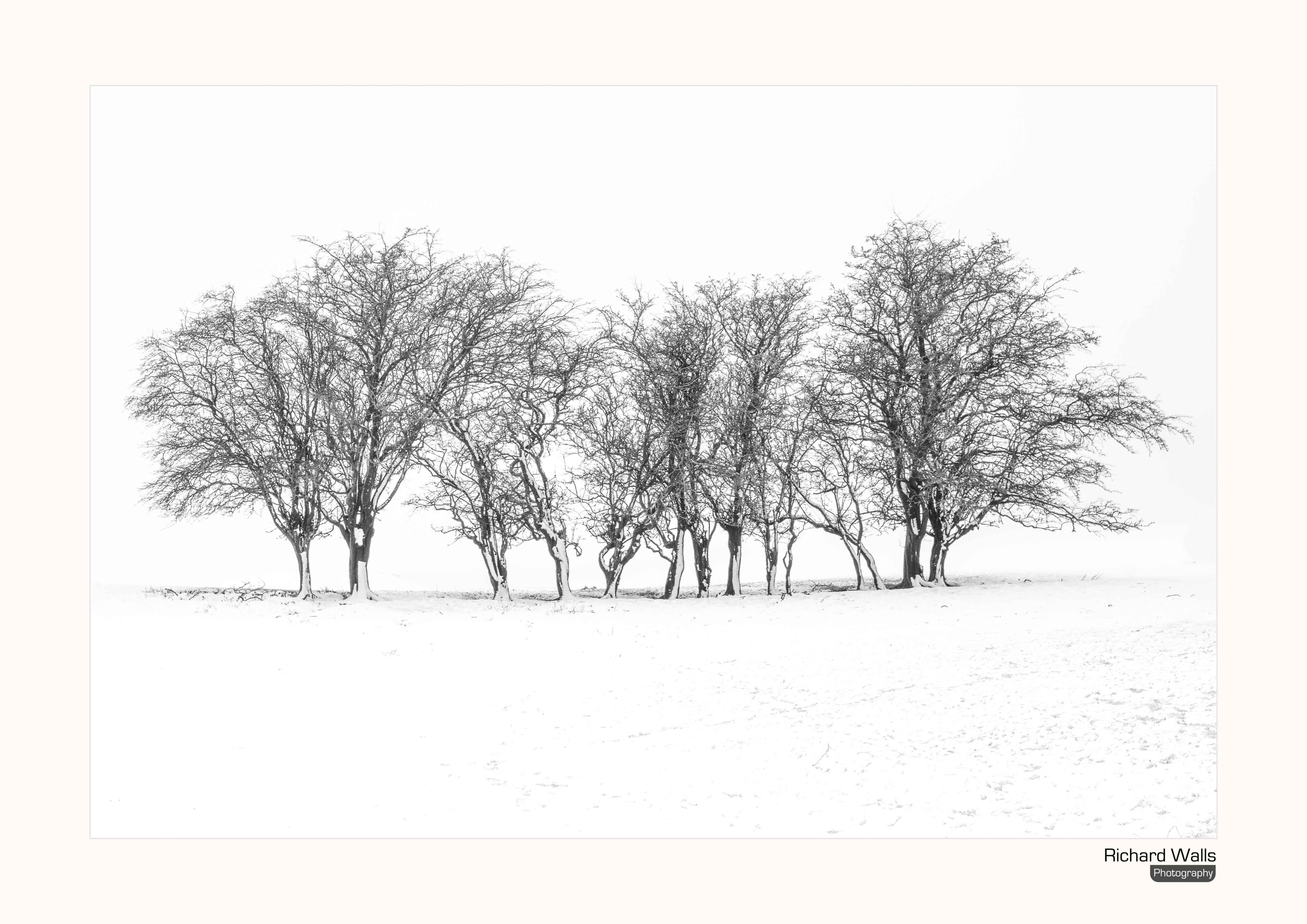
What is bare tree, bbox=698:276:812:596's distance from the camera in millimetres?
24922

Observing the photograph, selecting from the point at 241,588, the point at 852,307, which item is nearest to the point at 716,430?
the point at 852,307

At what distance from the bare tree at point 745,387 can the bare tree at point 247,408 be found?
10.2m

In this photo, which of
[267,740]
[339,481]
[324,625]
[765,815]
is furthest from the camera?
[339,481]

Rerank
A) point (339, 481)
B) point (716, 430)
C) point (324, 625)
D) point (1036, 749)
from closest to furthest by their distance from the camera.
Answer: point (1036, 749) → point (324, 625) → point (339, 481) → point (716, 430)

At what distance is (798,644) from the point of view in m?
16.0

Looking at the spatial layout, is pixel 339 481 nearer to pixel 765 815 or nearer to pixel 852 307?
pixel 852 307

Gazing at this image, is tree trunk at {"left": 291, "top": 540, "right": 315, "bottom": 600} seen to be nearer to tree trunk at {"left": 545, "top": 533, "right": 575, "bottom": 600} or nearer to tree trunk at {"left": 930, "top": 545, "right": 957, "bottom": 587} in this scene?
tree trunk at {"left": 545, "top": 533, "right": 575, "bottom": 600}

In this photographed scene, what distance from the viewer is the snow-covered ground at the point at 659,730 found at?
816 centimetres

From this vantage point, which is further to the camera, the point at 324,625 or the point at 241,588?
the point at 241,588

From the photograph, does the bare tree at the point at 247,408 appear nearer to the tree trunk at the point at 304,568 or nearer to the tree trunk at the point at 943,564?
the tree trunk at the point at 304,568

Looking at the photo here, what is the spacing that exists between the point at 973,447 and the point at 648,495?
8709 mm

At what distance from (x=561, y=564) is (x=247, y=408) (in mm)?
8941

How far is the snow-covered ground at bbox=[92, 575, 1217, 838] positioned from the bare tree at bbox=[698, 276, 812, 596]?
291 inches

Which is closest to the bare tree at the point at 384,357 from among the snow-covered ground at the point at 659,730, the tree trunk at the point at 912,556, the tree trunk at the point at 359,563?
the tree trunk at the point at 359,563
